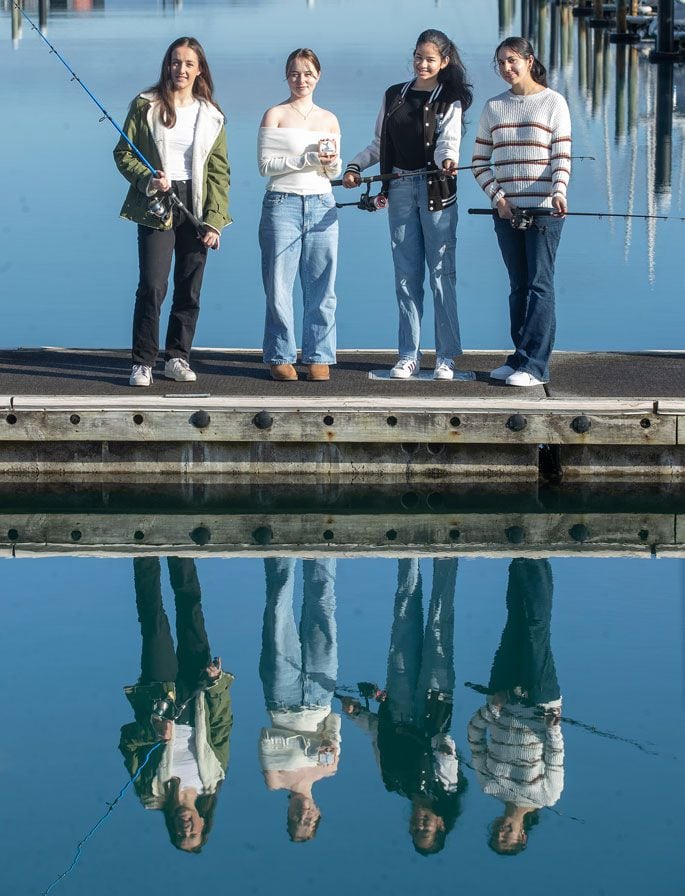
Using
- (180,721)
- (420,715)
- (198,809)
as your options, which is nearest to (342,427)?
(420,715)

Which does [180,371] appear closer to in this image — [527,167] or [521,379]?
[521,379]

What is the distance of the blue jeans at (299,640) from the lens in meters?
6.23

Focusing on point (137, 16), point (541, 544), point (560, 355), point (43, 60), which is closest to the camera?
point (541, 544)

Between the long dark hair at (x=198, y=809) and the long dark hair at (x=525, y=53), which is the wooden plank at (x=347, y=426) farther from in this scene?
the long dark hair at (x=198, y=809)

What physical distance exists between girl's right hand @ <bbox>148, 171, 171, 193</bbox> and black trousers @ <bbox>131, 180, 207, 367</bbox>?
0.15 metres

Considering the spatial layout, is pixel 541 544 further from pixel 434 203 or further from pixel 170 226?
pixel 170 226

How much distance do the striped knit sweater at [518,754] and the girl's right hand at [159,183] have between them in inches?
116

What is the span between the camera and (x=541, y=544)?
25.9 feet

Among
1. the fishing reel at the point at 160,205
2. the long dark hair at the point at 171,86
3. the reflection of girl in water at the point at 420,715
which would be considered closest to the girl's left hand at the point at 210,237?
the fishing reel at the point at 160,205

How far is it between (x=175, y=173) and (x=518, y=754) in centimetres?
343

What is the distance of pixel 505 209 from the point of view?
7879mm

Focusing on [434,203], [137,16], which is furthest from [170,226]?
[137,16]

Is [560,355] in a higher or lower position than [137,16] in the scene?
lower

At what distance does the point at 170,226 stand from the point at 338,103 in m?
19.9
